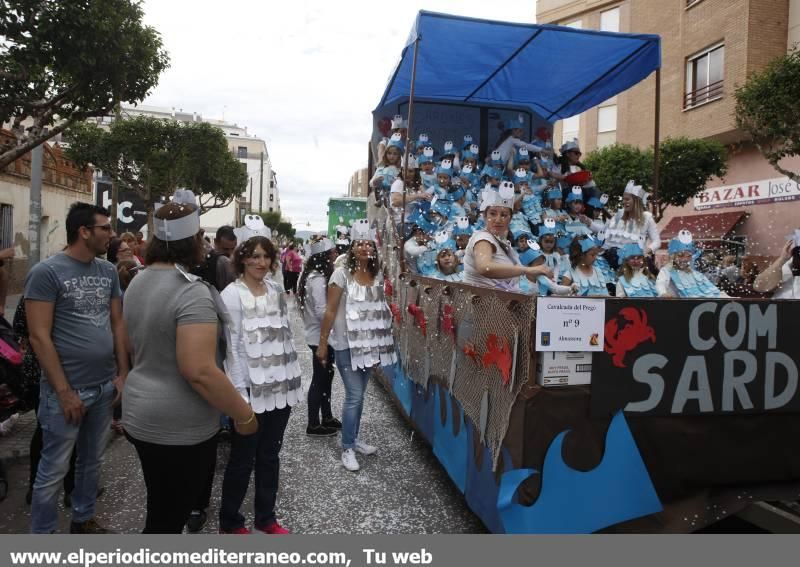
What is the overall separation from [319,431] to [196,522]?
195cm

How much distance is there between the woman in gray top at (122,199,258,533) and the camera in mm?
2104

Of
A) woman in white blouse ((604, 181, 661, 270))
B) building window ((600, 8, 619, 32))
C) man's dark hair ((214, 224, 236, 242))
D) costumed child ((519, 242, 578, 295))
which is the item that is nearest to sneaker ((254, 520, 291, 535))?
man's dark hair ((214, 224, 236, 242))

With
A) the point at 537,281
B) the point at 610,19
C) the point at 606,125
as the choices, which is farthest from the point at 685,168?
the point at 610,19

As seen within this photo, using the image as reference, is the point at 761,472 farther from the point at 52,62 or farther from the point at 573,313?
the point at 52,62

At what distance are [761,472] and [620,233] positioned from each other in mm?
3910

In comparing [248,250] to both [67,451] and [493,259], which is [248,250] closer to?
[67,451]

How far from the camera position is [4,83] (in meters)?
6.57

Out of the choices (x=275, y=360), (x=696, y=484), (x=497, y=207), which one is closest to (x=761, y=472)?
(x=696, y=484)

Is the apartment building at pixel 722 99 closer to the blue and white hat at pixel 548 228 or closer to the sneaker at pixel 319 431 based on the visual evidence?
the blue and white hat at pixel 548 228

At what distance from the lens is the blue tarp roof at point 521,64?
580cm

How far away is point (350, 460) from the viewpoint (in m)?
4.38

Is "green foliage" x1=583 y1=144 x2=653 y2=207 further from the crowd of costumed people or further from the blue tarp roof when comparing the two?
the crowd of costumed people
